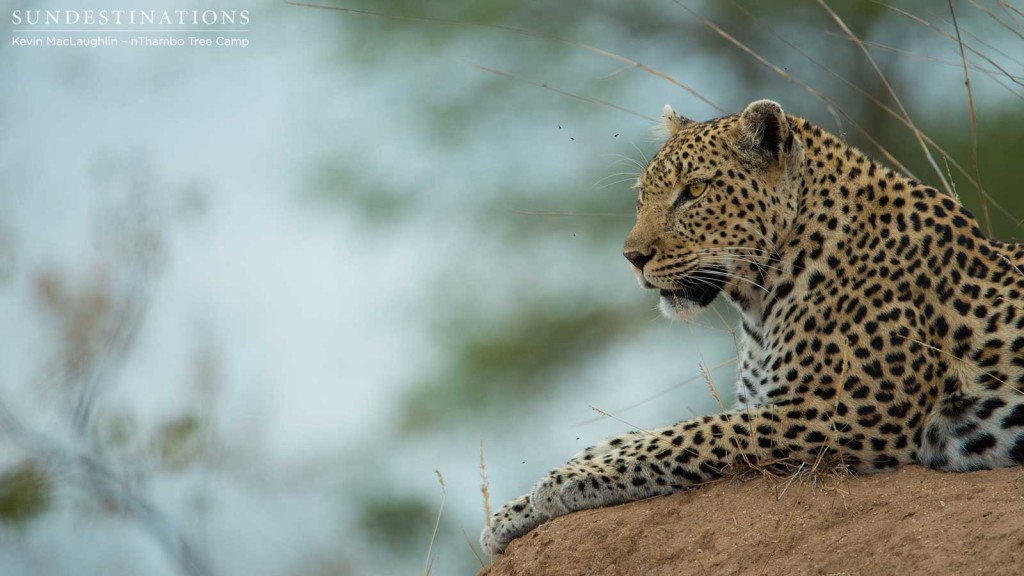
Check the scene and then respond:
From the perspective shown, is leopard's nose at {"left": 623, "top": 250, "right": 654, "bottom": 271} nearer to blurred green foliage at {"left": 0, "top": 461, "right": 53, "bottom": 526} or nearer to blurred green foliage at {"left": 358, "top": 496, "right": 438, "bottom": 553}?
blurred green foliage at {"left": 0, "top": 461, "right": 53, "bottom": 526}

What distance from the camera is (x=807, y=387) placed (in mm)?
6977

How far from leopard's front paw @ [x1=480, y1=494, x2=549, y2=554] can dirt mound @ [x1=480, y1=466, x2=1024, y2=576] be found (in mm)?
177

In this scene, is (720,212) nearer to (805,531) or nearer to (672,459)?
(672,459)

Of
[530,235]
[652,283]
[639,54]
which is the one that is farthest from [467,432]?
[652,283]

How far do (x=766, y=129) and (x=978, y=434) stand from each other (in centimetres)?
200

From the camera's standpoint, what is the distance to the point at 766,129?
292 inches

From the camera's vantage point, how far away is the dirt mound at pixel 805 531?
5812 millimetres

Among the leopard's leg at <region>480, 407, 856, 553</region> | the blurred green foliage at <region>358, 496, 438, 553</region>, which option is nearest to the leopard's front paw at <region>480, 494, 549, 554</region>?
the leopard's leg at <region>480, 407, 856, 553</region>

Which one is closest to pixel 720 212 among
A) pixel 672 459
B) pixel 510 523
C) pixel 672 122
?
pixel 672 122

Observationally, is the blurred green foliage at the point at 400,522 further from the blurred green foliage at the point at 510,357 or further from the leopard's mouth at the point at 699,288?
the leopard's mouth at the point at 699,288

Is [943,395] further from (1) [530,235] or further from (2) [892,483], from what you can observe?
(1) [530,235]

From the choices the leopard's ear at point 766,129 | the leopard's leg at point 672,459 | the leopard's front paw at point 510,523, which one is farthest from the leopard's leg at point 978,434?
the leopard's front paw at point 510,523

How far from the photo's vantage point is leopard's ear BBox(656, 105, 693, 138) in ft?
27.8

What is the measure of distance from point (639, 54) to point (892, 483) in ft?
67.5
